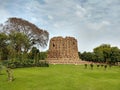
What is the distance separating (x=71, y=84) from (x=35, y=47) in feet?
189

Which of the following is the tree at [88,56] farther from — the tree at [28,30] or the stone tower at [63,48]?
the tree at [28,30]

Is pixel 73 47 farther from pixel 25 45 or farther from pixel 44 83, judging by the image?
pixel 44 83

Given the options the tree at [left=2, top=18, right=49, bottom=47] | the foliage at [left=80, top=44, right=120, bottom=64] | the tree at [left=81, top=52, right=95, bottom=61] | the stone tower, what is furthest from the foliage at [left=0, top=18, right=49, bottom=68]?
the tree at [left=81, top=52, right=95, bottom=61]

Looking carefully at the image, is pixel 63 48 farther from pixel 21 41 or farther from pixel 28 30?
pixel 21 41

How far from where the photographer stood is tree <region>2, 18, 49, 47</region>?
80812 mm

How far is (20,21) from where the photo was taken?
8181 centimetres

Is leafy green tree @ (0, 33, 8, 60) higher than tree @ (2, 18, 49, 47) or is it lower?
lower

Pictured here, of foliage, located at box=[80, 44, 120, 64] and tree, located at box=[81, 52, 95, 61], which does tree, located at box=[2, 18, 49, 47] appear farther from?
tree, located at box=[81, 52, 95, 61]

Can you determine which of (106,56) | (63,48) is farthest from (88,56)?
(63,48)

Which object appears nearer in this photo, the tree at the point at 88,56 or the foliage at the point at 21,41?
the foliage at the point at 21,41

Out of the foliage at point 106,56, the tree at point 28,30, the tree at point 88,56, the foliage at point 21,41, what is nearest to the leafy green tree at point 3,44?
the foliage at point 21,41

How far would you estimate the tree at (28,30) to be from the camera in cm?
8081

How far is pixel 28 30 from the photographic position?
83562 mm

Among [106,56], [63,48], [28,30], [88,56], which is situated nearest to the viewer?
[28,30]
